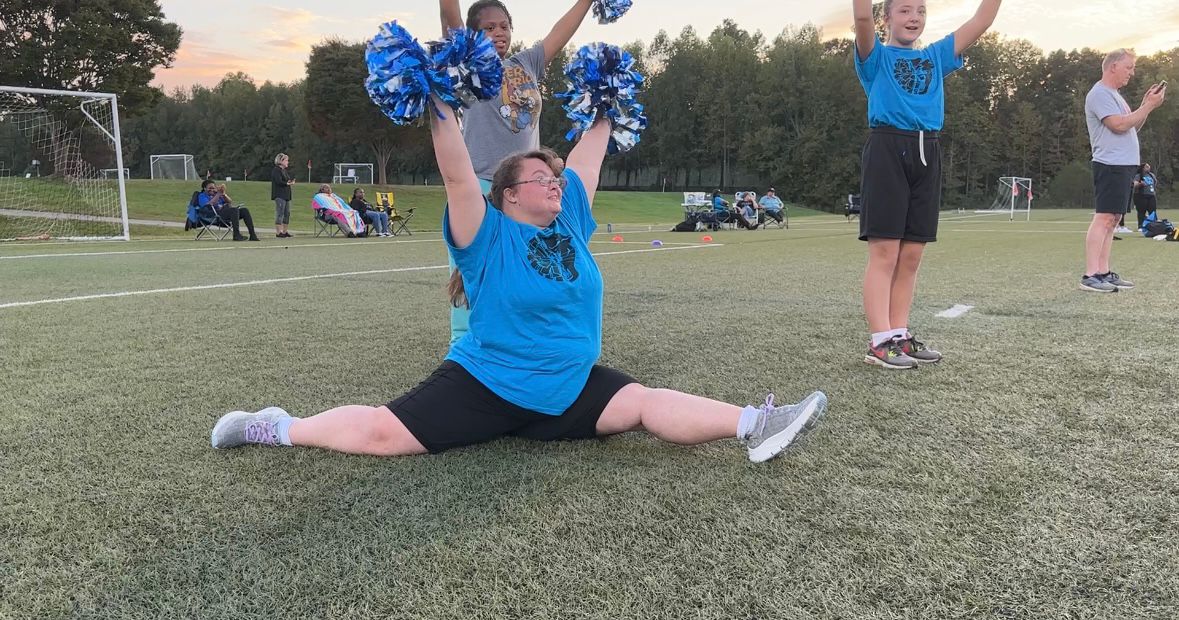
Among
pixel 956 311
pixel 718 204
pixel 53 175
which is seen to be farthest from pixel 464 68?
pixel 53 175

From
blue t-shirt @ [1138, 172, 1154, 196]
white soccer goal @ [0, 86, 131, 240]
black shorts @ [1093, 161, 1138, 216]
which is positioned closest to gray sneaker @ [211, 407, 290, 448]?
black shorts @ [1093, 161, 1138, 216]

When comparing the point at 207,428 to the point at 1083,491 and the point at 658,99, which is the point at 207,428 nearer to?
the point at 1083,491

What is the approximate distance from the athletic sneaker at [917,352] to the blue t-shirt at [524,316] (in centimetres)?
187

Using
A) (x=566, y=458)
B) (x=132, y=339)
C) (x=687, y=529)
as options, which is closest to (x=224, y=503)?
(x=566, y=458)

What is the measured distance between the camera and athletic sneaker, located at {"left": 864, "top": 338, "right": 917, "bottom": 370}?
134 inches

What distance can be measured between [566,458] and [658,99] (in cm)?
7009

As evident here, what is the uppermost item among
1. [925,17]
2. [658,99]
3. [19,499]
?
[658,99]

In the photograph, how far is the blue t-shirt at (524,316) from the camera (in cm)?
231

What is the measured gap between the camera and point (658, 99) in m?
68.9

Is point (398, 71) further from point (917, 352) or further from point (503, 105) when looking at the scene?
point (917, 352)

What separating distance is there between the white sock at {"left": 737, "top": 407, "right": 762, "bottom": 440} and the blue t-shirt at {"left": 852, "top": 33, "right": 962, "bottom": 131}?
82.3 inches

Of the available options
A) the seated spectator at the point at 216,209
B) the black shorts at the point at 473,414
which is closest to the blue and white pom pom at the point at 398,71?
the black shorts at the point at 473,414

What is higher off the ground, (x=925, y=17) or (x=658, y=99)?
(x=658, y=99)

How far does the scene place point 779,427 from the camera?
7.11 feet
